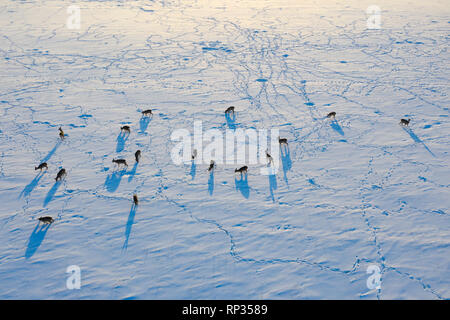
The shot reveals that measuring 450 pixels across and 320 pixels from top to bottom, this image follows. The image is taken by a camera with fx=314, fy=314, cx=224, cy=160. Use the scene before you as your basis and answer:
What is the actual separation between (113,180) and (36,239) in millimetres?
1940

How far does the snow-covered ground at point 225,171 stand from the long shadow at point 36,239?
0.09 ft

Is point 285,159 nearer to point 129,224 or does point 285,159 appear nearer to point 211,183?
point 211,183

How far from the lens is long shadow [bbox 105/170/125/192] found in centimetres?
696

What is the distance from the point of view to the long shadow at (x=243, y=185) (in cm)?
686

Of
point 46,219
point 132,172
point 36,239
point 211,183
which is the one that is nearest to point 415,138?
point 211,183

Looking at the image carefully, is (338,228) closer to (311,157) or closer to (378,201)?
(378,201)

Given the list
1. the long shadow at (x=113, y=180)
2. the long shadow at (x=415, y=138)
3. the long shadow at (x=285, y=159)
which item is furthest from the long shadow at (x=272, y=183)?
→ the long shadow at (x=415, y=138)

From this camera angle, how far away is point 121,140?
8.48 m

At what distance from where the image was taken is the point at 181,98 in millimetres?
10594

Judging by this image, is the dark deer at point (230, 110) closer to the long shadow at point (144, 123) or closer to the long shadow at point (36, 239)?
the long shadow at point (144, 123)

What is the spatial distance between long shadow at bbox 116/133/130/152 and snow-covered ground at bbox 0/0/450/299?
50 mm

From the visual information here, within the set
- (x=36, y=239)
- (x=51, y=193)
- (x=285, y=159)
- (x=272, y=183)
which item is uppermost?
(x=285, y=159)

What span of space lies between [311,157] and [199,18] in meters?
13.2

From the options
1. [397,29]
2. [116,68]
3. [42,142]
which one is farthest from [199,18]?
[42,142]
